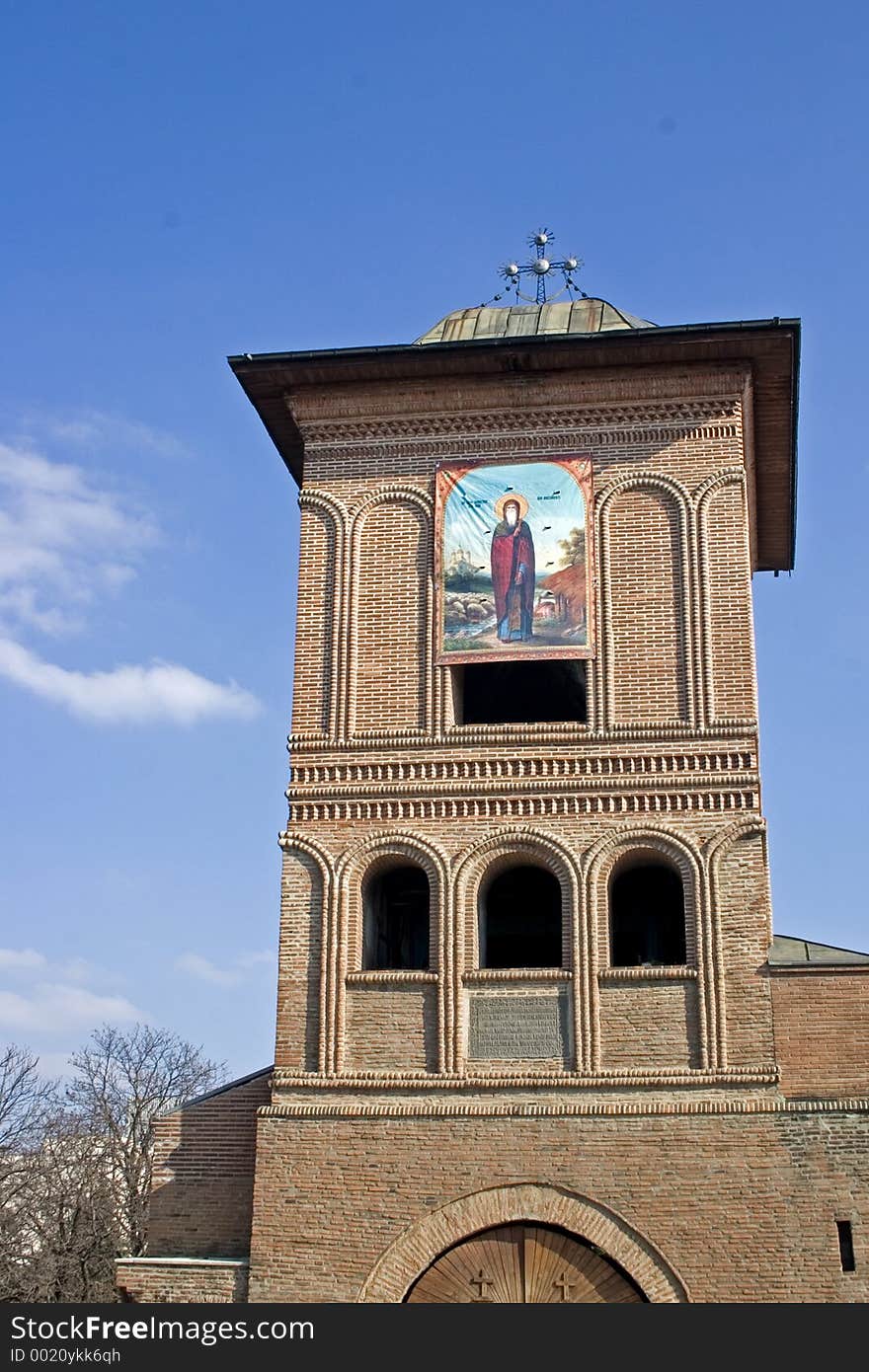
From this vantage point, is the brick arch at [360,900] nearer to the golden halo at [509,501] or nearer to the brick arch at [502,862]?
the brick arch at [502,862]

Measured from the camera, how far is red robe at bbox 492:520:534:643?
19188 millimetres

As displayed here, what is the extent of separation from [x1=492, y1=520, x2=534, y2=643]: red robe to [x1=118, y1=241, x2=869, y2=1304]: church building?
31mm

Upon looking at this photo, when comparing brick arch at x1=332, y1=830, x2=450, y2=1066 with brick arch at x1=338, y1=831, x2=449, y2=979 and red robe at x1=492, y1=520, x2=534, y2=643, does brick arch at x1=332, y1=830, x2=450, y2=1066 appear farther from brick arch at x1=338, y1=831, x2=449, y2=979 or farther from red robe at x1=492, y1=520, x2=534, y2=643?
red robe at x1=492, y1=520, x2=534, y2=643

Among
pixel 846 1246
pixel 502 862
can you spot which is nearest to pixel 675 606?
pixel 502 862

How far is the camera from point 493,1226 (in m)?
16.8

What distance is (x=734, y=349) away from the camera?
19562mm

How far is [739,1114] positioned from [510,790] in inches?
162

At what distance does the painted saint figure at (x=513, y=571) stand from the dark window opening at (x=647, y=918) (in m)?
3.11

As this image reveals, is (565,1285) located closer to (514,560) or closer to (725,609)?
(725,609)

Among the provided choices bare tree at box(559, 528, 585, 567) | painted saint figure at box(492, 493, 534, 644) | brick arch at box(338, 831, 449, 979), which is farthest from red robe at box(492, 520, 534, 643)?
brick arch at box(338, 831, 449, 979)

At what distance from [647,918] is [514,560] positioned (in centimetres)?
440
